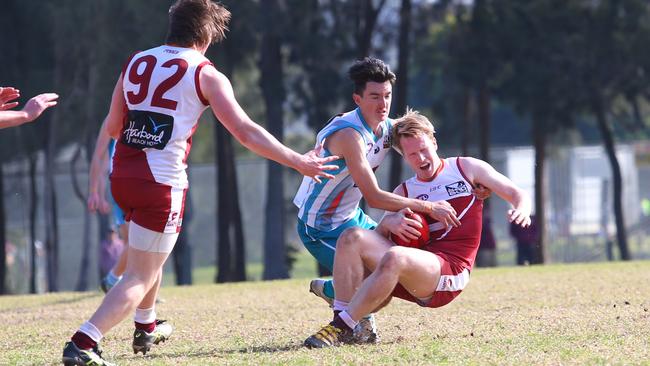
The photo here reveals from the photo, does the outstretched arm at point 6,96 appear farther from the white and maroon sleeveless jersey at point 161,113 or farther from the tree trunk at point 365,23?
the tree trunk at point 365,23

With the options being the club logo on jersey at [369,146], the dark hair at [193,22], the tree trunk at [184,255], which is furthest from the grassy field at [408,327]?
the tree trunk at [184,255]

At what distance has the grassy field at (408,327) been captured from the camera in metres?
6.64

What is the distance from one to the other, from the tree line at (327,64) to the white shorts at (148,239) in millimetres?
21030

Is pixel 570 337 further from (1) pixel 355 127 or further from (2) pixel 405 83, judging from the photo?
(2) pixel 405 83

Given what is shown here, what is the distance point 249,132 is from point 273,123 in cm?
2118

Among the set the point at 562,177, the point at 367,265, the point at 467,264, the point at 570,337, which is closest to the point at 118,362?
the point at 367,265

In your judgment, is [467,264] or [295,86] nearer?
[467,264]

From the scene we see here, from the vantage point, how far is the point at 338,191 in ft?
25.3

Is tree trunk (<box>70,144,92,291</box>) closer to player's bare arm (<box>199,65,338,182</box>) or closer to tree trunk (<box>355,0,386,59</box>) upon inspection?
tree trunk (<box>355,0,386,59</box>)

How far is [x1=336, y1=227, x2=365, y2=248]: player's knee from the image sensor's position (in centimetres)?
715

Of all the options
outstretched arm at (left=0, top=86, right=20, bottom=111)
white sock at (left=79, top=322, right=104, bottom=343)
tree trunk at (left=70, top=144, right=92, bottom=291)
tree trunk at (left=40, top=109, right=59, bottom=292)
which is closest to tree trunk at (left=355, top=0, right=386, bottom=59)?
tree trunk at (left=70, top=144, right=92, bottom=291)

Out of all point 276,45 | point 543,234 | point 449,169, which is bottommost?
point 543,234

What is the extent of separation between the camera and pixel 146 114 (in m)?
6.45

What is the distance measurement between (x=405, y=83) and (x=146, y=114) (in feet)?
74.1
